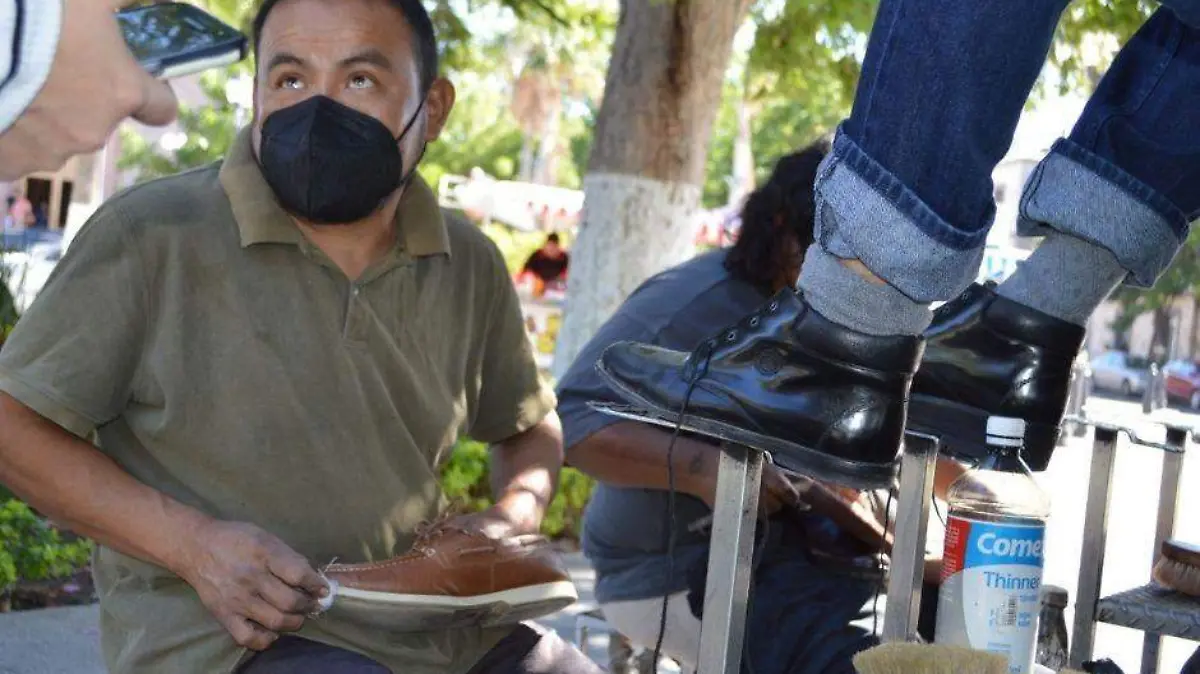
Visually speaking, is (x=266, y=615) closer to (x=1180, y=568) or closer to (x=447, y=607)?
(x=447, y=607)

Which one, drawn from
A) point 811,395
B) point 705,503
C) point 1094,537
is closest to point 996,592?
point 811,395

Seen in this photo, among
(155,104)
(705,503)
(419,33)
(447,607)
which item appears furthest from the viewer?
(705,503)

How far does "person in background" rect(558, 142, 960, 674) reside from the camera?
318 cm

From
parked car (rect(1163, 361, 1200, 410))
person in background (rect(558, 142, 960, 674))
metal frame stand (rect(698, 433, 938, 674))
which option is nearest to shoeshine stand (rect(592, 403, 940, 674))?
metal frame stand (rect(698, 433, 938, 674))

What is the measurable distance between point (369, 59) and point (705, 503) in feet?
4.04

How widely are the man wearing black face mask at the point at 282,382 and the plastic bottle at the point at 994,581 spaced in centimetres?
83

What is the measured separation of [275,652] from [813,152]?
76.6 inches

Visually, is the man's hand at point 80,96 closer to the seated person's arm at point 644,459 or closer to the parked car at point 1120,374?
the seated person's arm at point 644,459

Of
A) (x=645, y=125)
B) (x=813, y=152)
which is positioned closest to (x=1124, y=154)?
(x=813, y=152)

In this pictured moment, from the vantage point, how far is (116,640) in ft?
8.36

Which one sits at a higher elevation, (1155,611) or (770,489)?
(1155,611)

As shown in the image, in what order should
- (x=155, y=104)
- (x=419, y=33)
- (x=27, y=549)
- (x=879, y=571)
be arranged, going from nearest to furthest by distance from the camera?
1. (x=155, y=104)
2. (x=419, y=33)
3. (x=879, y=571)
4. (x=27, y=549)

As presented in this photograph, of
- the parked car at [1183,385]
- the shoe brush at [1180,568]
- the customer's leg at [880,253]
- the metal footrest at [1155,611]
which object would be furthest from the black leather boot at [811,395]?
the parked car at [1183,385]

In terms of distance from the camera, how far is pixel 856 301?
6.50ft
